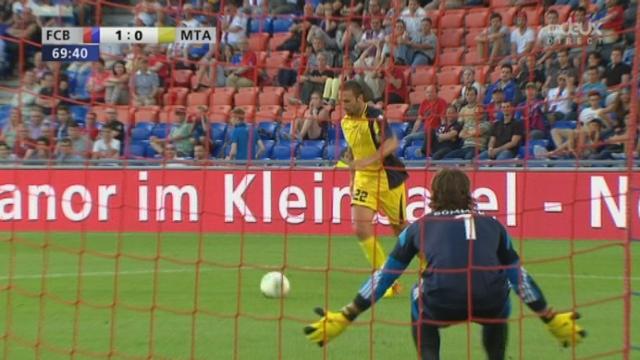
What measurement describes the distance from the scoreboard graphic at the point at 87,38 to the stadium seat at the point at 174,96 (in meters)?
3.36

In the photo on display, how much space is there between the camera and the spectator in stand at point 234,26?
14469 millimetres

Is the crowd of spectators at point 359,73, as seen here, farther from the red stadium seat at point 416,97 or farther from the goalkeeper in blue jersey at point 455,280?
the goalkeeper in blue jersey at point 455,280

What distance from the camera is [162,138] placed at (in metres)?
16.4

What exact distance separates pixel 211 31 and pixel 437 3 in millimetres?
3083

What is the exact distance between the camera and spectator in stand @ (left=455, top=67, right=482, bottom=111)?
13703mm

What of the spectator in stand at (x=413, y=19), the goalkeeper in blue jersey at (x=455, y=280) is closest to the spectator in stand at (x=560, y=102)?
the spectator in stand at (x=413, y=19)

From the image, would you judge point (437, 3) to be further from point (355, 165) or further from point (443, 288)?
point (443, 288)

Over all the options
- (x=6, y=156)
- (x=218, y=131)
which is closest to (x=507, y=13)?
(x=218, y=131)

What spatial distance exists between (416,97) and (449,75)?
40.2 inches

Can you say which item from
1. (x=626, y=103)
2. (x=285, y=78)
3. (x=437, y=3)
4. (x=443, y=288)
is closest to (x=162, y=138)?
(x=285, y=78)

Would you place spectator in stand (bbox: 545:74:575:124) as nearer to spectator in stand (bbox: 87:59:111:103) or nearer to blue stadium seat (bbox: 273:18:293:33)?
blue stadium seat (bbox: 273:18:293:33)

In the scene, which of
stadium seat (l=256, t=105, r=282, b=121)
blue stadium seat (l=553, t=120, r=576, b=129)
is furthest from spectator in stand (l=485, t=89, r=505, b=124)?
stadium seat (l=256, t=105, r=282, b=121)

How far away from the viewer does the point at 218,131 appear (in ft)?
58.3

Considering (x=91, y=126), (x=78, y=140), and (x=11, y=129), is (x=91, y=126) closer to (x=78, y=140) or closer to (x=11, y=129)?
(x=78, y=140)
